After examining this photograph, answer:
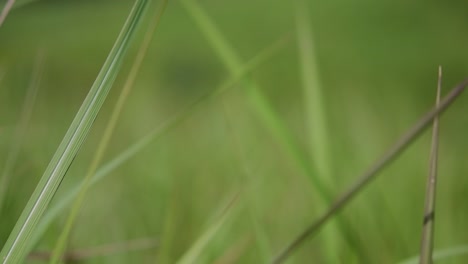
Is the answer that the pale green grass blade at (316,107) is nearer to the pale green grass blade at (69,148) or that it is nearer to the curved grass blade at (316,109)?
the curved grass blade at (316,109)

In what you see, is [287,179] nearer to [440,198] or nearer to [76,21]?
[440,198]

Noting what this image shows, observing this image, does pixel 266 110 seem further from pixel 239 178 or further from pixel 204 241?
pixel 239 178

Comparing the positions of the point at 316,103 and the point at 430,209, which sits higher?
the point at 316,103

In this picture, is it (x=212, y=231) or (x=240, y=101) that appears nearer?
(x=212, y=231)

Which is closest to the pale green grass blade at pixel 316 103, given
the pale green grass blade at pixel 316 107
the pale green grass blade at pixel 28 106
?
the pale green grass blade at pixel 316 107

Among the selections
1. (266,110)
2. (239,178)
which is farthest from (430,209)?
(239,178)

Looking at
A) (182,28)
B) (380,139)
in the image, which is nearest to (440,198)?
(380,139)
